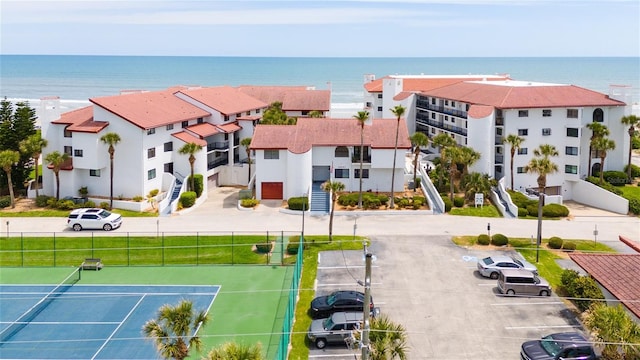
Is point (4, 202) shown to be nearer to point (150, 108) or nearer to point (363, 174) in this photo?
point (150, 108)

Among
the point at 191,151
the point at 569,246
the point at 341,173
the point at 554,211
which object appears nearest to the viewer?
the point at 569,246

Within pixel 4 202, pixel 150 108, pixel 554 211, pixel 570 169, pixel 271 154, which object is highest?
pixel 150 108

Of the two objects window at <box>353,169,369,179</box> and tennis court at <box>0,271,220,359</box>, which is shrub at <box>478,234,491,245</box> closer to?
window at <box>353,169,369,179</box>

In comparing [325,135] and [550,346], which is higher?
[325,135]

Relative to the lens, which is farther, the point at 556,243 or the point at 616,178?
the point at 616,178

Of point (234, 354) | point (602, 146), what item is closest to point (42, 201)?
point (234, 354)

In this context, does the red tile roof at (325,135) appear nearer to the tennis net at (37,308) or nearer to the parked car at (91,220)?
the parked car at (91,220)
